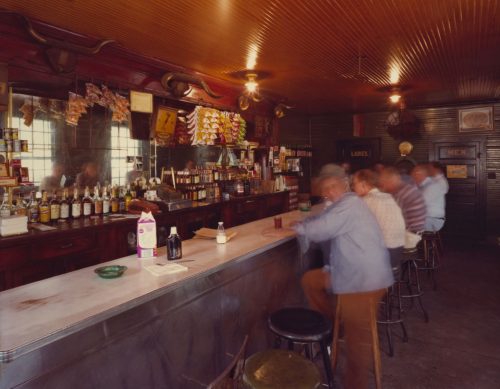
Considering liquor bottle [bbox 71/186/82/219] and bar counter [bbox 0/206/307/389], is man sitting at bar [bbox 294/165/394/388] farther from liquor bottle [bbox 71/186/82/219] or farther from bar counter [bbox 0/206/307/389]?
liquor bottle [bbox 71/186/82/219]

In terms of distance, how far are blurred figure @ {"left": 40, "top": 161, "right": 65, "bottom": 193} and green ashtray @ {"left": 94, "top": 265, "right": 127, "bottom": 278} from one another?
108 inches

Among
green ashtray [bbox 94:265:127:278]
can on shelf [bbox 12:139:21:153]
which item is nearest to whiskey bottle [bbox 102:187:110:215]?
can on shelf [bbox 12:139:21:153]

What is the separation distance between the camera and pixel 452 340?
152 inches

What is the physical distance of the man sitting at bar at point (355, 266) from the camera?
8.96ft

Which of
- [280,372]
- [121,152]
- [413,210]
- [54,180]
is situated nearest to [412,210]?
[413,210]

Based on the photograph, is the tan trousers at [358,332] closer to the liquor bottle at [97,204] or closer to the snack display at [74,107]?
the liquor bottle at [97,204]

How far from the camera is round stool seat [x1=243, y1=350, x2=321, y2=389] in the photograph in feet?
5.99

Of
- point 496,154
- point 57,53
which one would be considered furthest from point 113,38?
point 496,154

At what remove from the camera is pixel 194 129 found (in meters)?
5.91

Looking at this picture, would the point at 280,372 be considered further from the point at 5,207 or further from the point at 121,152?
the point at 121,152

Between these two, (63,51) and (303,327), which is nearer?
(303,327)

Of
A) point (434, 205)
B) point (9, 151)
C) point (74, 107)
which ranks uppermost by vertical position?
point (74, 107)

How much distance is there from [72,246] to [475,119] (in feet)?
27.9

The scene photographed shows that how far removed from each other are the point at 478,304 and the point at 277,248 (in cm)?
308
